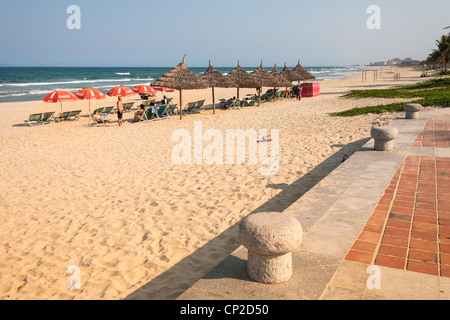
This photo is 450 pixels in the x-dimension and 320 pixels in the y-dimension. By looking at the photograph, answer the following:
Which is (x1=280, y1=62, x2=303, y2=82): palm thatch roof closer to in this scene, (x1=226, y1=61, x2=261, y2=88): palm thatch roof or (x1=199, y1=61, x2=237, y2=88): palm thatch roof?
(x1=226, y1=61, x2=261, y2=88): palm thatch roof

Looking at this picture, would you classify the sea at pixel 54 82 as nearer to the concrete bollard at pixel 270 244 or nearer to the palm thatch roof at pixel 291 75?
the palm thatch roof at pixel 291 75

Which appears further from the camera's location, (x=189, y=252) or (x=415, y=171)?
(x=415, y=171)

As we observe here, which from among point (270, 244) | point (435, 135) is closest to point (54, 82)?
point (435, 135)

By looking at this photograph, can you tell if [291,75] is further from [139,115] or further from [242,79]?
[139,115]

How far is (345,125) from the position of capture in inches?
452

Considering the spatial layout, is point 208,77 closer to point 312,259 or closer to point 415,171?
point 415,171

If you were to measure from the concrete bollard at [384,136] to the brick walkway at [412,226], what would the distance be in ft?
3.05

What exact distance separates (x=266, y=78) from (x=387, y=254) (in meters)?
20.1

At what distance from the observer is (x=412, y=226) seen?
356cm

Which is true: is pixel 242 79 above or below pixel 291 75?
below

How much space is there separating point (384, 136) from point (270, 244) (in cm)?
484

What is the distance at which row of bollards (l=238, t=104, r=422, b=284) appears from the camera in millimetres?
2490

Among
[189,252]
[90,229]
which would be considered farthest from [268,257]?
[90,229]
